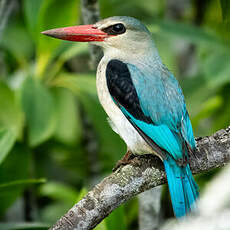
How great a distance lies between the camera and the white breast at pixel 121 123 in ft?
8.53

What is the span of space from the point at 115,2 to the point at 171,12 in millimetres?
1082

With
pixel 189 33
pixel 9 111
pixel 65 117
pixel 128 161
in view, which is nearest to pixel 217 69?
pixel 189 33

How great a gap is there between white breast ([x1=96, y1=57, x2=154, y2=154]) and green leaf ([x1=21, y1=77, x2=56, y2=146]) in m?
0.80

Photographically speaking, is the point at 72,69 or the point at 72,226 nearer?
the point at 72,226

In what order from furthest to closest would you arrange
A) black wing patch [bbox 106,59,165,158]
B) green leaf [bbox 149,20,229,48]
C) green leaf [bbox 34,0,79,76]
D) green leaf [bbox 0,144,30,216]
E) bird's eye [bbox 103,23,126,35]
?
green leaf [bbox 149,20,229,48], green leaf [bbox 34,0,79,76], green leaf [bbox 0,144,30,216], bird's eye [bbox 103,23,126,35], black wing patch [bbox 106,59,165,158]

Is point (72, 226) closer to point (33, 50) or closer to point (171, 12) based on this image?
point (33, 50)

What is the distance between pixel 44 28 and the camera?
3529mm

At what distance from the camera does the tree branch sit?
6.28ft

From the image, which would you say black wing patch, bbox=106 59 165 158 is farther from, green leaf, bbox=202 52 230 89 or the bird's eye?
green leaf, bbox=202 52 230 89

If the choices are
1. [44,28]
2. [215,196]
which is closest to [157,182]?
[215,196]

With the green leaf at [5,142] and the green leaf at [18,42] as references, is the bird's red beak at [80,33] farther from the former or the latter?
the green leaf at [18,42]

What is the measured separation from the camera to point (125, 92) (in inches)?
106

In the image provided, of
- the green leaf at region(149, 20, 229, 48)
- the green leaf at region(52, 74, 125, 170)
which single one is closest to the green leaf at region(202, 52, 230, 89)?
the green leaf at region(149, 20, 229, 48)

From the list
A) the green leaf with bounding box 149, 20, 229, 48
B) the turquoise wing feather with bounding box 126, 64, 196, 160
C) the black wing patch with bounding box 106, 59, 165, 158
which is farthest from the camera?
the green leaf with bounding box 149, 20, 229, 48
